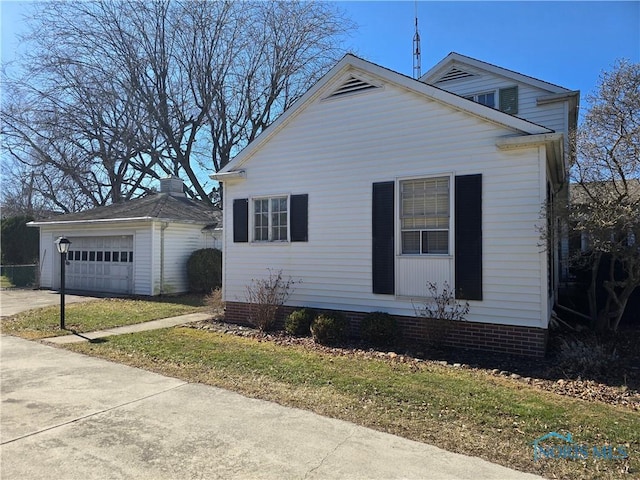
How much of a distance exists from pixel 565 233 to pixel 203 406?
6.19 meters

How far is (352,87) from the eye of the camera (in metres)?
9.27

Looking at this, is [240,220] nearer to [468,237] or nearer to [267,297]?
[267,297]

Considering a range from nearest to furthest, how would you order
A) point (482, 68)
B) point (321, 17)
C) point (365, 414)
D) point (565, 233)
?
A: point (365, 414) → point (565, 233) → point (482, 68) → point (321, 17)

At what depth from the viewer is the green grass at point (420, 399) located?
3.94 meters

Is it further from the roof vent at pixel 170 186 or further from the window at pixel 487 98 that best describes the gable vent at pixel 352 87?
the roof vent at pixel 170 186

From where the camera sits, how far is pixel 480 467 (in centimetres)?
356

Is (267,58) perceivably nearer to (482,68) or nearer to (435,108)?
(482,68)

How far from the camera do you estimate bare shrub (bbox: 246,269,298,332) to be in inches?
382

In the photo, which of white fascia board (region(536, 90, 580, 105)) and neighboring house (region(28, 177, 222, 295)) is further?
neighboring house (region(28, 177, 222, 295))

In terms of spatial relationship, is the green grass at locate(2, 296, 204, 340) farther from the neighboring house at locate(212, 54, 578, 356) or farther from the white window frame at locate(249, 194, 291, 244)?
the white window frame at locate(249, 194, 291, 244)

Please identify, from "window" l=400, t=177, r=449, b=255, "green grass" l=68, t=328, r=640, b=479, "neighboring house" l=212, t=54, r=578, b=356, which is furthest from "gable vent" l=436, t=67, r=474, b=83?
"green grass" l=68, t=328, r=640, b=479

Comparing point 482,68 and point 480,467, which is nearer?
point 480,467

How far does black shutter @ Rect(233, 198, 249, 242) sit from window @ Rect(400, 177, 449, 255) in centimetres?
389

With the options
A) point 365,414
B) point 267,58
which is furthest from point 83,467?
point 267,58
